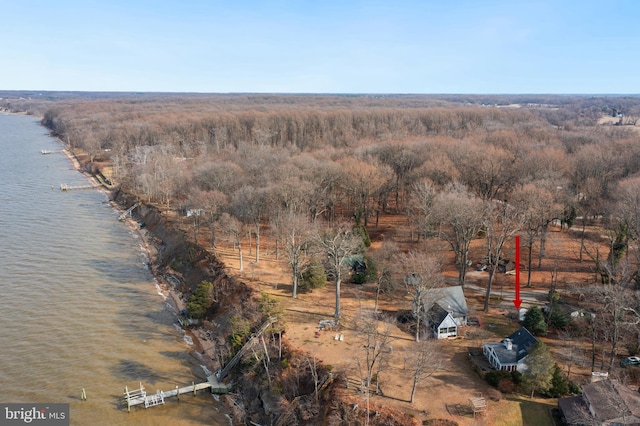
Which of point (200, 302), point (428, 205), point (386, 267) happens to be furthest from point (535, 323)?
point (200, 302)

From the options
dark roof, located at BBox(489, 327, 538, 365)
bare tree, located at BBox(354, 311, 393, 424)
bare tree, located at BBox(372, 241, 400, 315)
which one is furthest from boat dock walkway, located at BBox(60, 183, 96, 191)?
dark roof, located at BBox(489, 327, 538, 365)

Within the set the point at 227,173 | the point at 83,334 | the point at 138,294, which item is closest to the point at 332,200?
the point at 227,173

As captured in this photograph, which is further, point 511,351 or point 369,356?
point 369,356

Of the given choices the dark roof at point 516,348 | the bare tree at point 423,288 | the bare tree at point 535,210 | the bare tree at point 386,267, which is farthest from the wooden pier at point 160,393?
the bare tree at point 535,210

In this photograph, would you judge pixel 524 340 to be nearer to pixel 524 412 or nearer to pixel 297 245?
pixel 524 412

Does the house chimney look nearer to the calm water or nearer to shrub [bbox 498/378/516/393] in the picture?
shrub [bbox 498/378/516/393]

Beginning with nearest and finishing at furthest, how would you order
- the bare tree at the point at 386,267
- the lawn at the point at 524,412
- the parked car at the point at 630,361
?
the lawn at the point at 524,412 < the parked car at the point at 630,361 < the bare tree at the point at 386,267

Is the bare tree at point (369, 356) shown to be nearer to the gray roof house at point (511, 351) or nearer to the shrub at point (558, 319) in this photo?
the gray roof house at point (511, 351)
